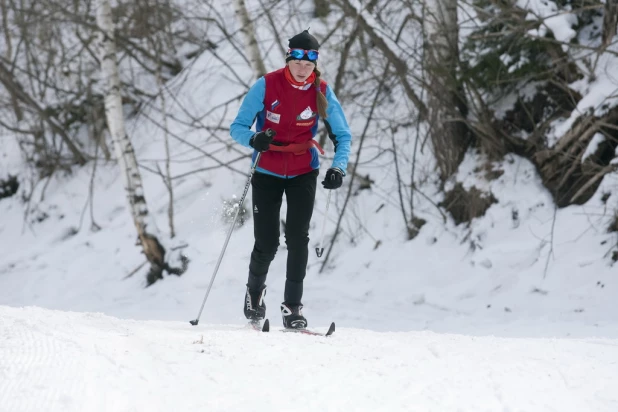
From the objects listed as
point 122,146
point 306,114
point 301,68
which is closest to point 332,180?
point 306,114

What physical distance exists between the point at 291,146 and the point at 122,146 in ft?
20.1

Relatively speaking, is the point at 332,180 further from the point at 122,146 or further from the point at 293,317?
the point at 122,146

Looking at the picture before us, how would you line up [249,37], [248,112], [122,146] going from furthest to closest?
[122,146], [249,37], [248,112]

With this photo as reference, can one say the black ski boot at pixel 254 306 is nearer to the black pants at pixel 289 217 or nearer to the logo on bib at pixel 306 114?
the black pants at pixel 289 217

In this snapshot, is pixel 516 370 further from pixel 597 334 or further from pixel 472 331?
pixel 472 331

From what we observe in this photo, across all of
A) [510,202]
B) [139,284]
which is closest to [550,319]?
[510,202]

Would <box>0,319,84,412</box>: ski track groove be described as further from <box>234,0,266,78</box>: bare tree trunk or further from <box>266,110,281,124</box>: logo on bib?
<box>234,0,266,78</box>: bare tree trunk

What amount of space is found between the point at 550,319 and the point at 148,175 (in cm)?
887

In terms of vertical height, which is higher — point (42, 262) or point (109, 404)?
point (42, 262)

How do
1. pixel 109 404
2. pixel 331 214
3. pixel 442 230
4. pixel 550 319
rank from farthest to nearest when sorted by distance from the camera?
pixel 331 214 → pixel 442 230 → pixel 550 319 → pixel 109 404

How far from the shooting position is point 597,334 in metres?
6.11

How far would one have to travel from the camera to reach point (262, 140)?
4.54 metres

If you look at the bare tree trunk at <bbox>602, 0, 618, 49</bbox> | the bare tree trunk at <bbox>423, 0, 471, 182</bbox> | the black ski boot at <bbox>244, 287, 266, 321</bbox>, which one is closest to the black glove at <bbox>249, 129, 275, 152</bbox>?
the black ski boot at <bbox>244, 287, 266, 321</bbox>

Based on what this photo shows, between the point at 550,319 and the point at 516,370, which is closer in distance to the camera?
the point at 516,370
